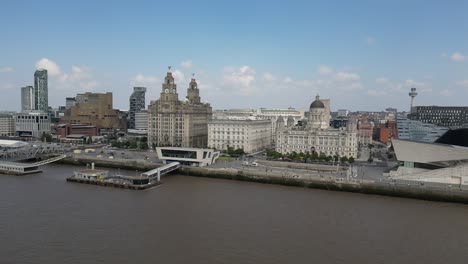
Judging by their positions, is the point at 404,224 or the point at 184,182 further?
the point at 184,182

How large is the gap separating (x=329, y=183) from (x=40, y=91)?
104036 millimetres

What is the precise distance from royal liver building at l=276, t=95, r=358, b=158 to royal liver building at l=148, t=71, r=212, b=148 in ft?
46.0

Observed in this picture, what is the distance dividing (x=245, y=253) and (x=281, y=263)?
1760 mm

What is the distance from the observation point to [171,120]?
55969 mm

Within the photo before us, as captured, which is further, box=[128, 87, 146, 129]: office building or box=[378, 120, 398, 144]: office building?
box=[128, 87, 146, 129]: office building

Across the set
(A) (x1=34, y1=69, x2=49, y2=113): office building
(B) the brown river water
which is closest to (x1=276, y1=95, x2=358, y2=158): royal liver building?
(B) the brown river water

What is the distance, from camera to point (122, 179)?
32.4 meters

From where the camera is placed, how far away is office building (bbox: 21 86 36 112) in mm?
114812

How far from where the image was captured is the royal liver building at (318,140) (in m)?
46.3

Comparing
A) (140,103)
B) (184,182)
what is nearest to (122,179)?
(184,182)

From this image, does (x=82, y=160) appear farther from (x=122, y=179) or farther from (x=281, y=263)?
(x=281, y=263)

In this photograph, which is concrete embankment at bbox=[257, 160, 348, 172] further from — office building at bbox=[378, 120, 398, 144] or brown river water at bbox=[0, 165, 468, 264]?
office building at bbox=[378, 120, 398, 144]

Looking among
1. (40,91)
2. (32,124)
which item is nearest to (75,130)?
(32,124)

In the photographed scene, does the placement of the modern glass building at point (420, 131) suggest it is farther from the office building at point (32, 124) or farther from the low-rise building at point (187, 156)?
Answer: the office building at point (32, 124)
